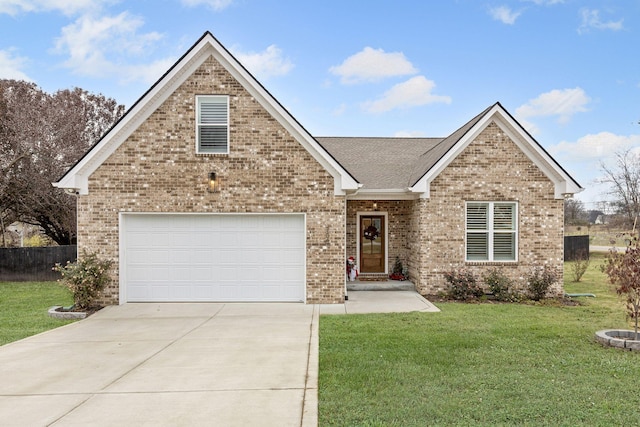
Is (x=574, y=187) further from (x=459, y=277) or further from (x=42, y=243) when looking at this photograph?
(x=42, y=243)

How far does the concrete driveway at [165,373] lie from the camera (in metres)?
4.54

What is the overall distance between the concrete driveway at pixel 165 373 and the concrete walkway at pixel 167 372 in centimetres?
1

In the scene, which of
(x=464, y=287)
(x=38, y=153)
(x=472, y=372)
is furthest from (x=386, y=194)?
(x=38, y=153)

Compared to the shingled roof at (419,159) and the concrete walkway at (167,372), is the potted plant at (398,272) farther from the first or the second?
the concrete walkway at (167,372)

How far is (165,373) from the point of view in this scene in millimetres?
5855

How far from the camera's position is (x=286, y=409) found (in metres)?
4.61

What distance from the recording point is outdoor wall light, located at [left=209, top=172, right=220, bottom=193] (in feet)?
35.1

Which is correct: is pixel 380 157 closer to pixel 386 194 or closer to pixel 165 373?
pixel 386 194

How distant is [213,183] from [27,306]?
6.17 meters

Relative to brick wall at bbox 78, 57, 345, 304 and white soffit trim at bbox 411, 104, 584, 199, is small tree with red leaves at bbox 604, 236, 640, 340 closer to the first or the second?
white soffit trim at bbox 411, 104, 584, 199

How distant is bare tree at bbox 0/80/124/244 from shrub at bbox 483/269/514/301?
1828 cm

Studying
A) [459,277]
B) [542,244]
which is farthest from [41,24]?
[542,244]

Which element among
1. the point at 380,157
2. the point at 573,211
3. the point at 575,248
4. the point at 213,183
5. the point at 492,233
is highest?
the point at 380,157

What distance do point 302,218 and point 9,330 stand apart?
6916 mm
